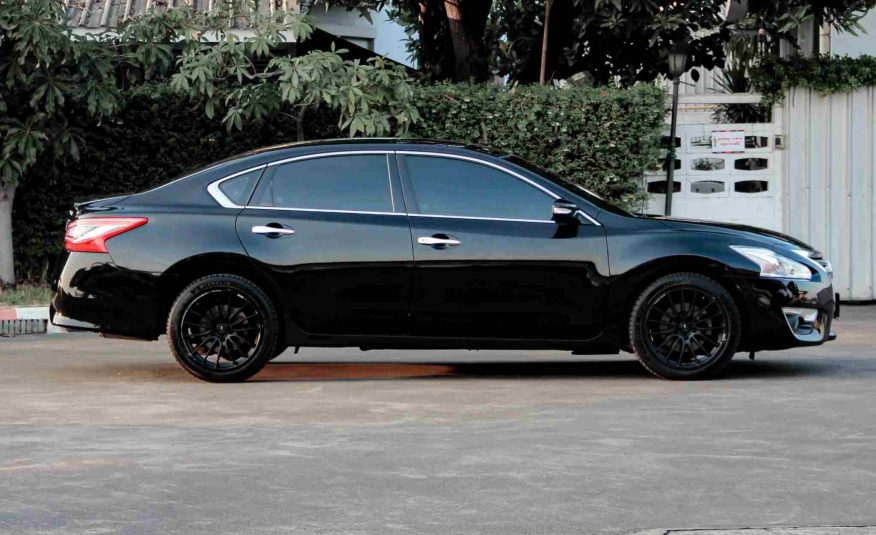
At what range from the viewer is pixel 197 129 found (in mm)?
17234

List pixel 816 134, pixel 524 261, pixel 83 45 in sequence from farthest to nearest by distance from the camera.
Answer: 1. pixel 816 134
2. pixel 83 45
3. pixel 524 261

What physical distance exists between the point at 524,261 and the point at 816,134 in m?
8.09

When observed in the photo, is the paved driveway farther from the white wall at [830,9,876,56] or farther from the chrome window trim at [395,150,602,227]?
the white wall at [830,9,876,56]

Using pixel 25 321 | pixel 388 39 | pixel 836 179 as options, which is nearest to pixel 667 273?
pixel 25 321

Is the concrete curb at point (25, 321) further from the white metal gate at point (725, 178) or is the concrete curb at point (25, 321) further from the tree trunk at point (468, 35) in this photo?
the tree trunk at point (468, 35)

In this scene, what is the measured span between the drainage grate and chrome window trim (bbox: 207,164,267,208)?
15.4 ft

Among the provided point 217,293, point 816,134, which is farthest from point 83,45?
point 816,134

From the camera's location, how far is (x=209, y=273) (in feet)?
35.0

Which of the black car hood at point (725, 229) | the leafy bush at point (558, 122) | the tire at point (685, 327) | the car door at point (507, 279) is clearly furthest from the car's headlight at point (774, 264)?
the leafy bush at point (558, 122)

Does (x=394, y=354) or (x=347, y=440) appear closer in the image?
(x=347, y=440)

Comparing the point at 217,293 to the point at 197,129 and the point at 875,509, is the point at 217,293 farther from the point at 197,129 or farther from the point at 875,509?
the point at 197,129

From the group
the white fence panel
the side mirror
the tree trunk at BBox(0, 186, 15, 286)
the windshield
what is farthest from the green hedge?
the side mirror

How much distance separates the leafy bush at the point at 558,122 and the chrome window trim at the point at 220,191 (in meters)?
6.32

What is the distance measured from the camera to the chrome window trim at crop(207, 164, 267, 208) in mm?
10761
